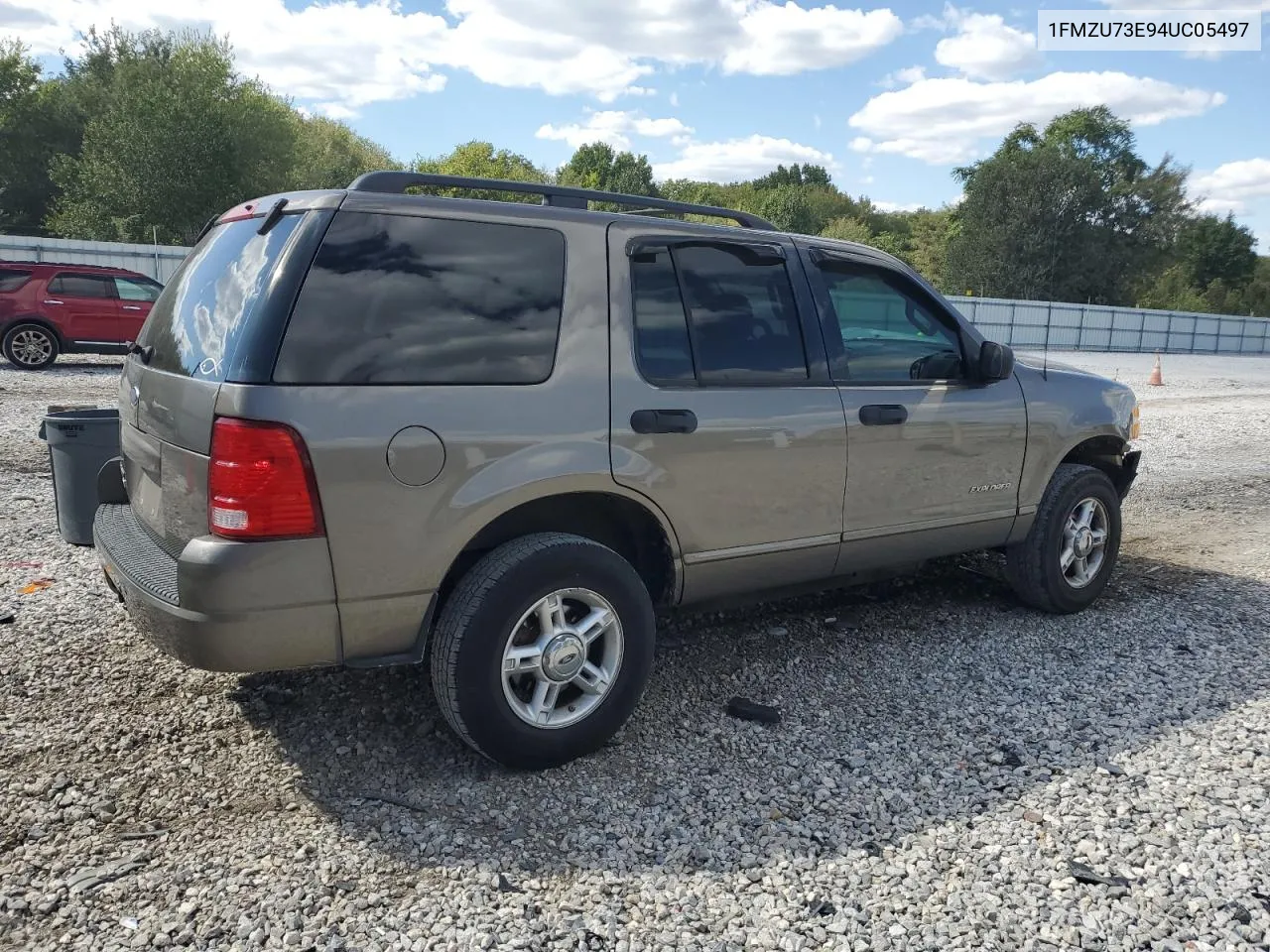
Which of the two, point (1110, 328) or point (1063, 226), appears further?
point (1063, 226)

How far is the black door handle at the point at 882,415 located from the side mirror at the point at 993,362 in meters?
0.55

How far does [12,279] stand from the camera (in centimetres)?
1521

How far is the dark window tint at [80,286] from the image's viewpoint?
50.8ft

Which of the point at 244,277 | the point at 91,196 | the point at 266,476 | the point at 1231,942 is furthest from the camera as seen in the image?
the point at 91,196

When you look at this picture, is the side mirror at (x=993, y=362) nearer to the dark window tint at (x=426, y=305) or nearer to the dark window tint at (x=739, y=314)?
the dark window tint at (x=739, y=314)

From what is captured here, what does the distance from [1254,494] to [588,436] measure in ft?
25.1

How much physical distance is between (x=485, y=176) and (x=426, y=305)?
6149 centimetres

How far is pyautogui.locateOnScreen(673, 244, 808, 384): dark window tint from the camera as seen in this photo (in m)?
3.68

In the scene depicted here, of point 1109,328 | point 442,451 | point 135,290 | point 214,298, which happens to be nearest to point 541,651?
point 442,451

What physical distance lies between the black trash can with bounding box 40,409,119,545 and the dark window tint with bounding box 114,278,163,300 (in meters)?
12.9

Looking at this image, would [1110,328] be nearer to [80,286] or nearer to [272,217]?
[80,286]

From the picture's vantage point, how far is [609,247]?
3.49m

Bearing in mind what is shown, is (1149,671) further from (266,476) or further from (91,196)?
(91,196)

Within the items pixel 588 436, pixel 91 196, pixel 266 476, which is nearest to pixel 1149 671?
pixel 588 436
